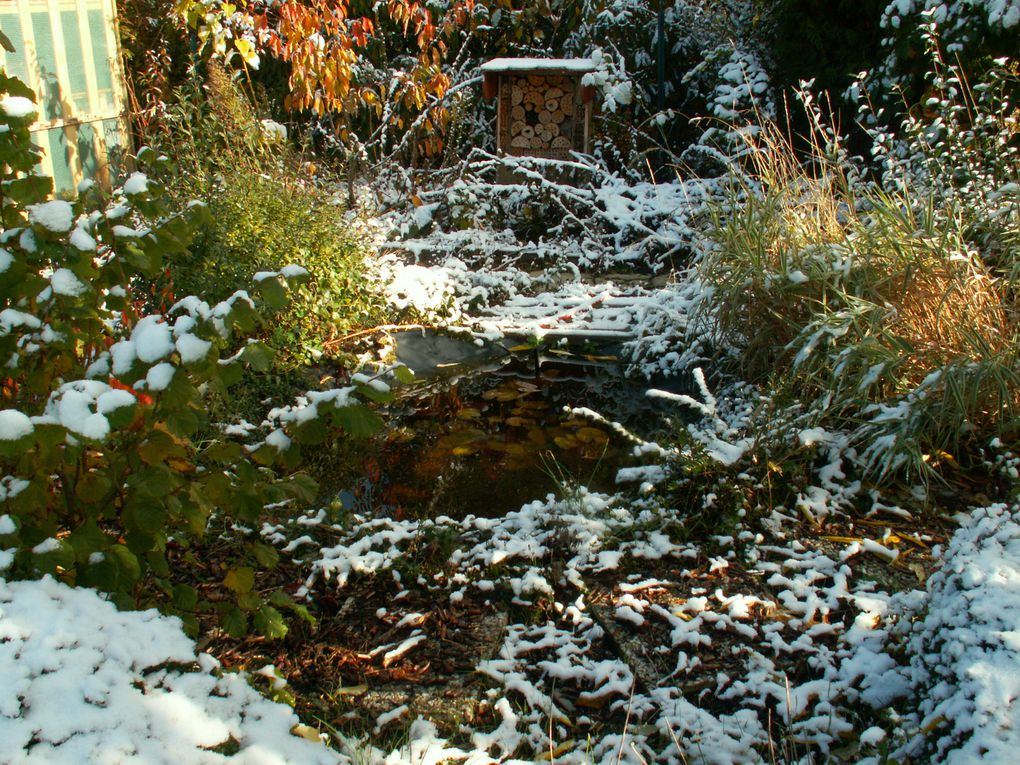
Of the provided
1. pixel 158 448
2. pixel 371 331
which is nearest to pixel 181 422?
pixel 158 448

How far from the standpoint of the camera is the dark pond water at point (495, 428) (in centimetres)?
357

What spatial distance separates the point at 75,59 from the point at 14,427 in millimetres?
4901

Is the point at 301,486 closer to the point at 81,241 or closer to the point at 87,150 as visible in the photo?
the point at 81,241

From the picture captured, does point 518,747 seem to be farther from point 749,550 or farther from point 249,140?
point 249,140

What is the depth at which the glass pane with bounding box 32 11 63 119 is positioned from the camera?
5.16 meters

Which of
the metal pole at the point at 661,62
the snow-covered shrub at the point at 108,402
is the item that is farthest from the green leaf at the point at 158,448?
the metal pole at the point at 661,62

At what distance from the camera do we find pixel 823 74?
704cm

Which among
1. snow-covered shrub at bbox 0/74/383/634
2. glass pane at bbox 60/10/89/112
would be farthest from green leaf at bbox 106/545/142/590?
glass pane at bbox 60/10/89/112

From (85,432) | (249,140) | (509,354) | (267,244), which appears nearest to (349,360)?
(267,244)

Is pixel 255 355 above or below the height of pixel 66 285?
below

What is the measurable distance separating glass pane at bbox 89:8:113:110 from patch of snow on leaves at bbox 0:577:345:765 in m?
5.18

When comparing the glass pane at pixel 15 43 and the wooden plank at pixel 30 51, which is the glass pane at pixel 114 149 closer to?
the wooden plank at pixel 30 51

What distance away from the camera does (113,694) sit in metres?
1.22

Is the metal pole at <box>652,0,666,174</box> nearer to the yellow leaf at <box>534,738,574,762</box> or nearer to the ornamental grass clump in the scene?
the ornamental grass clump
